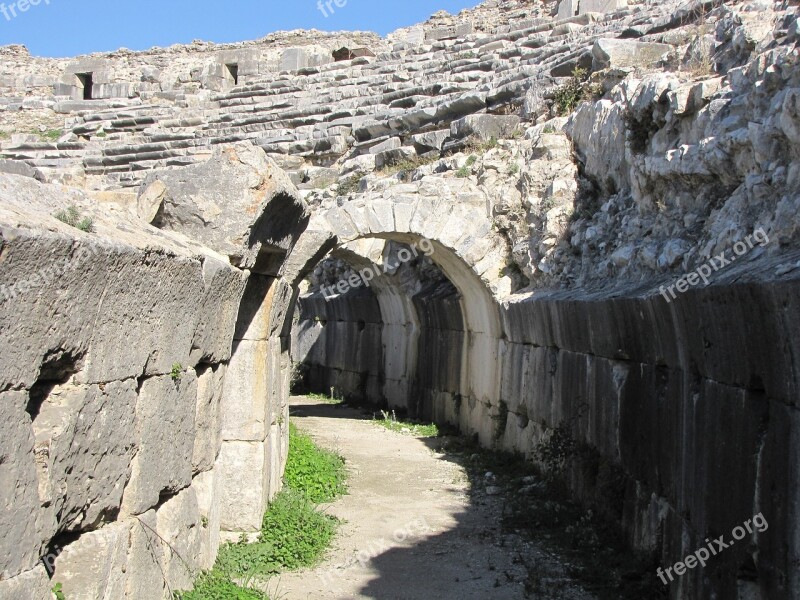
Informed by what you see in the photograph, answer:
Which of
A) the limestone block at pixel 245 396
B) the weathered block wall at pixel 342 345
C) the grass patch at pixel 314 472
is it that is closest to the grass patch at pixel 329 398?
the weathered block wall at pixel 342 345

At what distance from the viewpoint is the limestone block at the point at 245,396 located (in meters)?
6.61

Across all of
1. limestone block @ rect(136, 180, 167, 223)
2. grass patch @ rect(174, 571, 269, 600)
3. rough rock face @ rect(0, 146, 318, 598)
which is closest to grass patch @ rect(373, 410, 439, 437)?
rough rock face @ rect(0, 146, 318, 598)

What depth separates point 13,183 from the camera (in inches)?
136

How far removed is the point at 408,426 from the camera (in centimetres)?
1368

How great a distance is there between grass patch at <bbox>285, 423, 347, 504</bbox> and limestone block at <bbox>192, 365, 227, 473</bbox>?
289 centimetres

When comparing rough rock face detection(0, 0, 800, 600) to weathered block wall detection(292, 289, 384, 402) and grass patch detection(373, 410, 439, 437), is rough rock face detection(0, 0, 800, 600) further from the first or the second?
grass patch detection(373, 410, 439, 437)

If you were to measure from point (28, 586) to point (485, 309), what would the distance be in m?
9.25

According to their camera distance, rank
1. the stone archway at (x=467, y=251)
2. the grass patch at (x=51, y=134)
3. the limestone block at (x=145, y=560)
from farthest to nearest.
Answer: the grass patch at (x=51, y=134)
the stone archway at (x=467, y=251)
the limestone block at (x=145, y=560)

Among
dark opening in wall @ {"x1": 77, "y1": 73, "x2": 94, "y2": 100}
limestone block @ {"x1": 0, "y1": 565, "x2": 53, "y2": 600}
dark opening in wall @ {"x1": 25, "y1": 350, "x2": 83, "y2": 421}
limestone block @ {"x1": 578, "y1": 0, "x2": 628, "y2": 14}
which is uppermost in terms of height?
limestone block @ {"x1": 578, "y1": 0, "x2": 628, "y2": 14}

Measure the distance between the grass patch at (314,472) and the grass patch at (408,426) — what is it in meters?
3.00

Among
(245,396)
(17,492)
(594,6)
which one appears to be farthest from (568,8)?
(17,492)

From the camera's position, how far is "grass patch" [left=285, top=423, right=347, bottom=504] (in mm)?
8555

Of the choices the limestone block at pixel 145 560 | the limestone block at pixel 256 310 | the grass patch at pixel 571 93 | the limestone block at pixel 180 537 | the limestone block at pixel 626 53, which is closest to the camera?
the limestone block at pixel 145 560

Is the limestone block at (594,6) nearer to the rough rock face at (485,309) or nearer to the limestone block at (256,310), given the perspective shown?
the rough rock face at (485,309)
